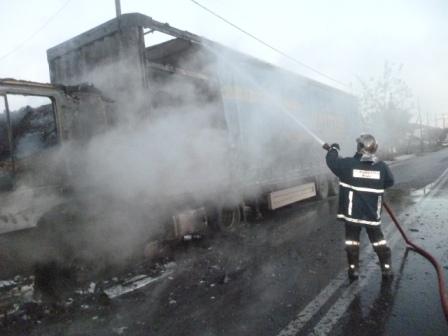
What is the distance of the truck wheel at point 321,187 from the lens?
1146cm

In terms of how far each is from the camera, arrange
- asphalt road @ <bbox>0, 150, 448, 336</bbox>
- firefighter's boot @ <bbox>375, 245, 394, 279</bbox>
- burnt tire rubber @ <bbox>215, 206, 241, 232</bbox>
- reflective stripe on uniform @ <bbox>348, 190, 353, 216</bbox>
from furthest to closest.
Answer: burnt tire rubber @ <bbox>215, 206, 241, 232</bbox> → reflective stripe on uniform @ <bbox>348, 190, 353, 216</bbox> → firefighter's boot @ <bbox>375, 245, 394, 279</bbox> → asphalt road @ <bbox>0, 150, 448, 336</bbox>

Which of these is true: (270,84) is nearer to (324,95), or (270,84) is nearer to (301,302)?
(324,95)

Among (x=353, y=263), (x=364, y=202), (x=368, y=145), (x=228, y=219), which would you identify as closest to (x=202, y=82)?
(x=228, y=219)

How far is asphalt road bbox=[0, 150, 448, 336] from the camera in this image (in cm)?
334

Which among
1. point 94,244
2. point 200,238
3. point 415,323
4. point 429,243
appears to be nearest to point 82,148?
point 94,244

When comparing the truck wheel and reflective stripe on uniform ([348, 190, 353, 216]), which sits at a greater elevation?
reflective stripe on uniform ([348, 190, 353, 216])

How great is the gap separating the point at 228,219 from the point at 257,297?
3.63m

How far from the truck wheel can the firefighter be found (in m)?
6.98

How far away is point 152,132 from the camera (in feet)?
18.8

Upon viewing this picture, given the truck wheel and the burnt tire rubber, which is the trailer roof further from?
the truck wheel

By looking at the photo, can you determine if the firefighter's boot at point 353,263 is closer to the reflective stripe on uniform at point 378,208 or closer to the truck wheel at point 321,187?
the reflective stripe on uniform at point 378,208

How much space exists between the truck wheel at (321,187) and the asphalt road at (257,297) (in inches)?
204

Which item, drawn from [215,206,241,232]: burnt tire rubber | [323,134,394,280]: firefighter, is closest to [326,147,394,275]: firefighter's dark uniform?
[323,134,394,280]: firefighter

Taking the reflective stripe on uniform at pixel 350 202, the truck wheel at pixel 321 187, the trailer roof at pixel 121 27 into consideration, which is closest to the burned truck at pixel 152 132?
the trailer roof at pixel 121 27
